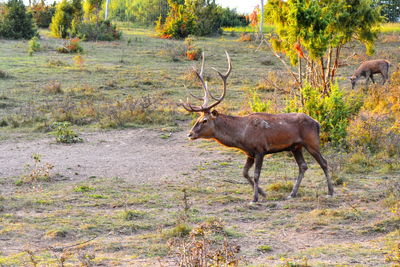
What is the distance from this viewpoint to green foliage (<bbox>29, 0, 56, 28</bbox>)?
4116 centimetres

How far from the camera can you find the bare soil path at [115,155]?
11.2 m

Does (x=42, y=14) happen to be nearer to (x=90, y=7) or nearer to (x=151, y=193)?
(x=90, y=7)

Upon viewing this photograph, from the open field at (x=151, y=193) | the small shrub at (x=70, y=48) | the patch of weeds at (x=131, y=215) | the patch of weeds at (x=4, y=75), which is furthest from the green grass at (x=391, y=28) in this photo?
the patch of weeds at (x=131, y=215)

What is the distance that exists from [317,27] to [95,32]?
22.3 metres

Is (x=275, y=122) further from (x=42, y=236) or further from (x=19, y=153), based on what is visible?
(x=19, y=153)

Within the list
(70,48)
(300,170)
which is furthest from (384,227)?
(70,48)

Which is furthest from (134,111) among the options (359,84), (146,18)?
(146,18)

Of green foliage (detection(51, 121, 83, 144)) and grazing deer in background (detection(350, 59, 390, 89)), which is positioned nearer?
green foliage (detection(51, 121, 83, 144))

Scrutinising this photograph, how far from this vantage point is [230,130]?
9359 mm

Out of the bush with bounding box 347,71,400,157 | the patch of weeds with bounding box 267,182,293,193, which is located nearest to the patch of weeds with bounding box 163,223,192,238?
the patch of weeds with bounding box 267,182,293,193

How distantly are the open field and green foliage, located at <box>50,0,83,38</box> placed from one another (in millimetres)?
14975

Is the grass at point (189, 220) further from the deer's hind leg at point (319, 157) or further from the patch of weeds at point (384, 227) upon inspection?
the deer's hind leg at point (319, 157)

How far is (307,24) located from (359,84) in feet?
34.4

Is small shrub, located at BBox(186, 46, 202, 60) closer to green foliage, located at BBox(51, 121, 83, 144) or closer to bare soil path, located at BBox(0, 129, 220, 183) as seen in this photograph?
bare soil path, located at BBox(0, 129, 220, 183)
